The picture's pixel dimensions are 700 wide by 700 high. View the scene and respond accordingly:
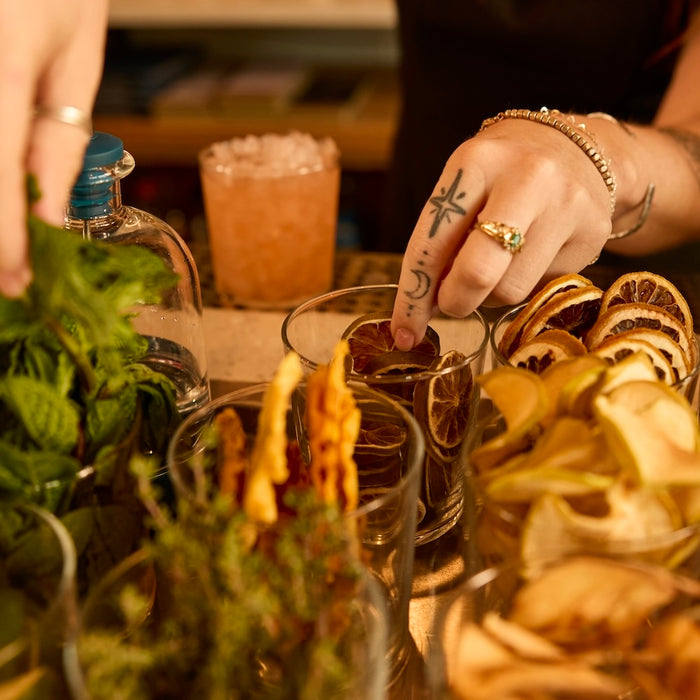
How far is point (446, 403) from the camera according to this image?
56 cm

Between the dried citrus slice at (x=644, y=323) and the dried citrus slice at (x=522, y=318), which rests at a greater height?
the dried citrus slice at (x=644, y=323)

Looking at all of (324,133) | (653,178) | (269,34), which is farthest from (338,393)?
(269,34)

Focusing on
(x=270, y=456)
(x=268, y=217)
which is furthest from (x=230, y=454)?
(x=268, y=217)

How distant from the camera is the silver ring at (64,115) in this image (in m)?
0.50

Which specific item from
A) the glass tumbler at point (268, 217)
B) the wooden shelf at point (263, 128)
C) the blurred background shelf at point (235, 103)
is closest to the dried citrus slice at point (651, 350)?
the glass tumbler at point (268, 217)

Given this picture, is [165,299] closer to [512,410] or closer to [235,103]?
[512,410]

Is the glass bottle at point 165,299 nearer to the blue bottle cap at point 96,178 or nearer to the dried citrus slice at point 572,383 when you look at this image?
the blue bottle cap at point 96,178

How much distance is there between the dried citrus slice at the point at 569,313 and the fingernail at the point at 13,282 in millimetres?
334

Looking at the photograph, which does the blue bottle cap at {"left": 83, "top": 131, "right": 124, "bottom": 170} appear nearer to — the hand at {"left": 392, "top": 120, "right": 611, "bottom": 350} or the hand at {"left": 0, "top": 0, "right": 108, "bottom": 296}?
the hand at {"left": 0, "top": 0, "right": 108, "bottom": 296}

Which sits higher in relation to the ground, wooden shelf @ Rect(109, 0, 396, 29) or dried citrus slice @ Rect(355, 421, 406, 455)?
dried citrus slice @ Rect(355, 421, 406, 455)

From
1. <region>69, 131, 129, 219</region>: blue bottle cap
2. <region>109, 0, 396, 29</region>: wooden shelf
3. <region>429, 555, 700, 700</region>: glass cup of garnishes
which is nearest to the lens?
<region>429, 555, 700, 700</region>: glass cup of garnishes

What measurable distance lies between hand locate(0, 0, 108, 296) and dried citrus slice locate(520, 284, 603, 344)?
0.32m

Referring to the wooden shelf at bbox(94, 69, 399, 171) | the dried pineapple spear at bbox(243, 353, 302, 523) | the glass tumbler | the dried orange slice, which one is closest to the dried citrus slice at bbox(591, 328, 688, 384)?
the dried orange slice

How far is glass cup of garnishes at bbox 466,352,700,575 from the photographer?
41 cm
